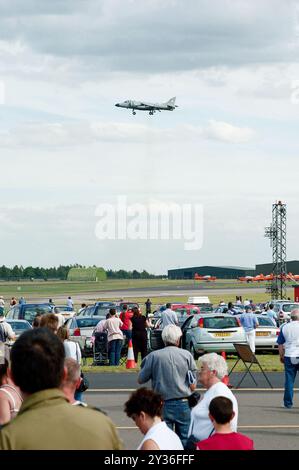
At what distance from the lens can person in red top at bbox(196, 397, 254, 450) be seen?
7.01m

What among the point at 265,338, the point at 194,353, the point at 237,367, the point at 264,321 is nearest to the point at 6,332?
the point at 237,367

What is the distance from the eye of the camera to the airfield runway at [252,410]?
45.8 feet

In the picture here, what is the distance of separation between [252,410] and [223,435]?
10746 millimetres

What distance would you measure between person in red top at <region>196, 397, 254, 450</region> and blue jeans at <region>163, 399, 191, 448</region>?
3.48 metres

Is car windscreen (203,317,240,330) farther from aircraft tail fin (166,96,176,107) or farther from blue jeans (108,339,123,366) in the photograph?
aircraft tail fin (166,96,176,107)

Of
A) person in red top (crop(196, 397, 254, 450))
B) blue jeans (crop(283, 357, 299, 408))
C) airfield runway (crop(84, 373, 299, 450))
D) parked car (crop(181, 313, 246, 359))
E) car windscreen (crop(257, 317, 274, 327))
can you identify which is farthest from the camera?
car windscreen (crop(257, 317, 274, 327))

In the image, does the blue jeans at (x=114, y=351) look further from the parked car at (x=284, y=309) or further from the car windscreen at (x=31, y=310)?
the parked car at (x=284, y=309)

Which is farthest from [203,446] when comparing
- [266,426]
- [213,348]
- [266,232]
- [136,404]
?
[266,232]

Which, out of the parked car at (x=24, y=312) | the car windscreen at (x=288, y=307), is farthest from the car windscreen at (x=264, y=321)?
the car windscreen at (x=288, y=307)

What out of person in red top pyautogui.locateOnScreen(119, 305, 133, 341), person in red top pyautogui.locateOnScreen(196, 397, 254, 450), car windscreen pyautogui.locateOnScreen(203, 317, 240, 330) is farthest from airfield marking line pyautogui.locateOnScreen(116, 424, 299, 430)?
person in red top pyautogui.locateOnScreen(119, 305, 133, 341)

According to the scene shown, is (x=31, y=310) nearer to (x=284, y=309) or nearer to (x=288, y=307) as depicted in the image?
(x=284, y=309)
